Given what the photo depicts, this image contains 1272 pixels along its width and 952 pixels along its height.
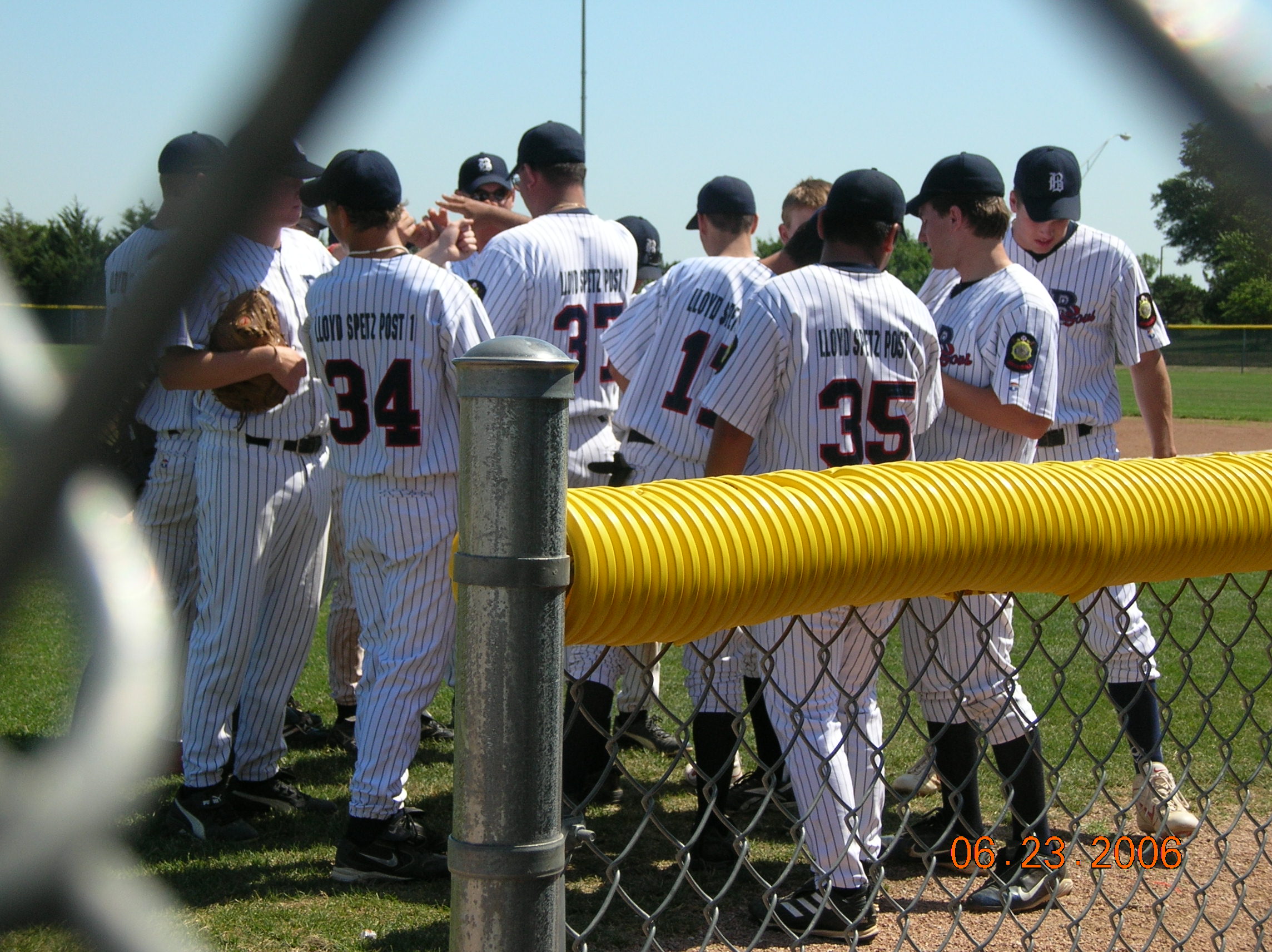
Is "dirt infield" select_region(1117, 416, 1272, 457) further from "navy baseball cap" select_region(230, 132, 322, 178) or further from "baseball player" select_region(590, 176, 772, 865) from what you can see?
"navy baseball cap" select_region(230, 132, 322, 178)

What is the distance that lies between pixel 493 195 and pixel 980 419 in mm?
3301

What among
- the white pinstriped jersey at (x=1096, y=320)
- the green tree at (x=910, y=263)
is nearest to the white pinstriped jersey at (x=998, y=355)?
the white pinstriped jersey at (x=1096, y=320)

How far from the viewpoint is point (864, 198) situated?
338 centimetres

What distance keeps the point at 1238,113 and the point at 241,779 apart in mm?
4030

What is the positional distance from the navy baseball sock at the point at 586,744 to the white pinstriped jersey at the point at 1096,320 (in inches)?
77.2

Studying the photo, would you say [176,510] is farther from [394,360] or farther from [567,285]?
[567,285]

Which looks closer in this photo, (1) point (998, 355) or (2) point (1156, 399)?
(1) point (998, 355)

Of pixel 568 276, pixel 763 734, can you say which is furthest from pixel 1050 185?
pixel 763 734

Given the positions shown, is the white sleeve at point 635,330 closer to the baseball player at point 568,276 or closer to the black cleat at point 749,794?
the baseball player at point 568,276

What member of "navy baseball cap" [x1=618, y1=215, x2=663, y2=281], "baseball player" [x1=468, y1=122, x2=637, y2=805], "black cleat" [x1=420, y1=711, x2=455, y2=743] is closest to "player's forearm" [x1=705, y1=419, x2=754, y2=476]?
"baseball player" [x1=468, y1=122, x2=637, y2=805]

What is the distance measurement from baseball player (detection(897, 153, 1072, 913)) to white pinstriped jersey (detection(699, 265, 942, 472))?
0.35 meters

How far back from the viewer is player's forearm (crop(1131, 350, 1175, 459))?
4.58 m

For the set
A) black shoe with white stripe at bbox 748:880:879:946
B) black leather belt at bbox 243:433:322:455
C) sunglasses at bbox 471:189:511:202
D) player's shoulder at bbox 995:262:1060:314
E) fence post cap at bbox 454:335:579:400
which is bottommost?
black shoe with white stripe at bbox 748:880:879:946

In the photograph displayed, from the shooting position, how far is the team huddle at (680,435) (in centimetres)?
326
